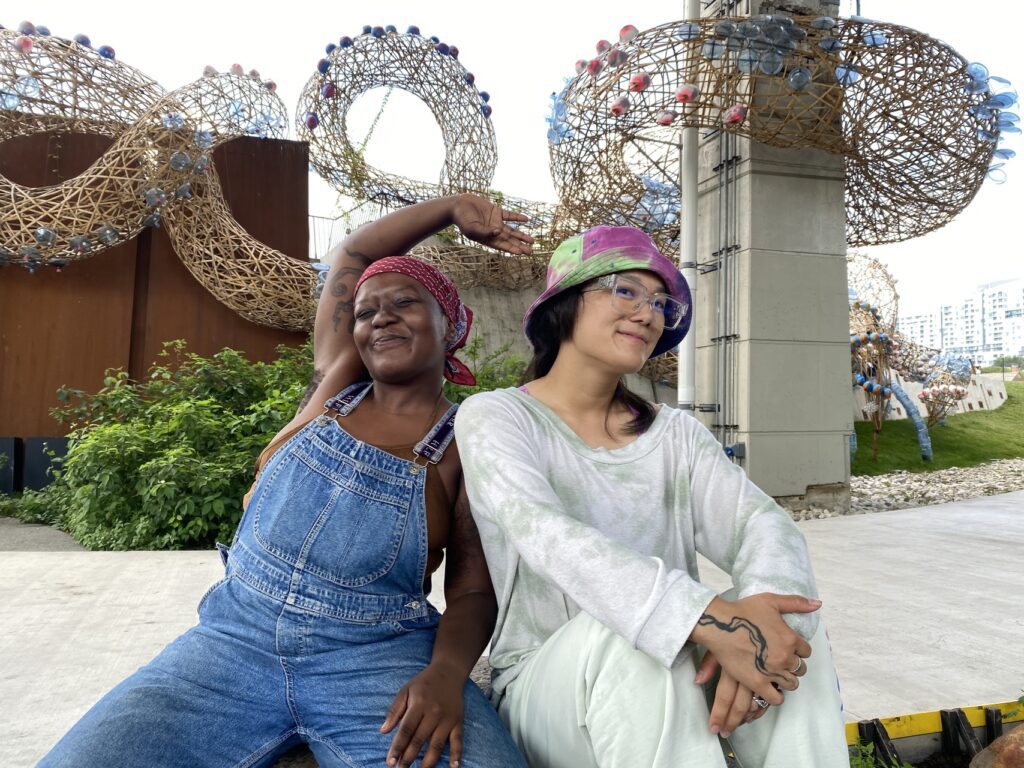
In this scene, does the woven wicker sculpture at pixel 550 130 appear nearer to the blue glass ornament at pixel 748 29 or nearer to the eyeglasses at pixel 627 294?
the blue glass ornament at pixel 748 29

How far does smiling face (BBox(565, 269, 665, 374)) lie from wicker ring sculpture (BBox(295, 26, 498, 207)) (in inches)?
281

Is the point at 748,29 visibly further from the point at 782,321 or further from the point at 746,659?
the point at 746,659

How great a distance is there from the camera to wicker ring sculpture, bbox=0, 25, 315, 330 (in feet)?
21.8

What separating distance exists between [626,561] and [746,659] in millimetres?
220

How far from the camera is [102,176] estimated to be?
673 cm

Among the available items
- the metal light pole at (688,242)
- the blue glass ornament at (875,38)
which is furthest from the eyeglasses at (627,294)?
the metal light pole at (688,242)

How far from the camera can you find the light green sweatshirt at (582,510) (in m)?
1.29

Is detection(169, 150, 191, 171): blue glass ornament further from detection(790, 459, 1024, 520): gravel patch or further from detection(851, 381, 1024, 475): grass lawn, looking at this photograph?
detection(851, 381, 1024, 475): grass lawn

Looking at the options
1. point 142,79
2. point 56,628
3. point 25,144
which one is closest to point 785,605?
point 56,628

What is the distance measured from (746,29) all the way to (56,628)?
16.6 feet

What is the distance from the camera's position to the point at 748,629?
1.13 m

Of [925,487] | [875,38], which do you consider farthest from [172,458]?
[925,487]

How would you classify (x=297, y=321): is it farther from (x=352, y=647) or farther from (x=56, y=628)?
(x=352, y=647)

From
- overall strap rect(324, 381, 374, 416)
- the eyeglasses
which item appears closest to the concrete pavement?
overall strap rect(324, 381, 374, 416)
